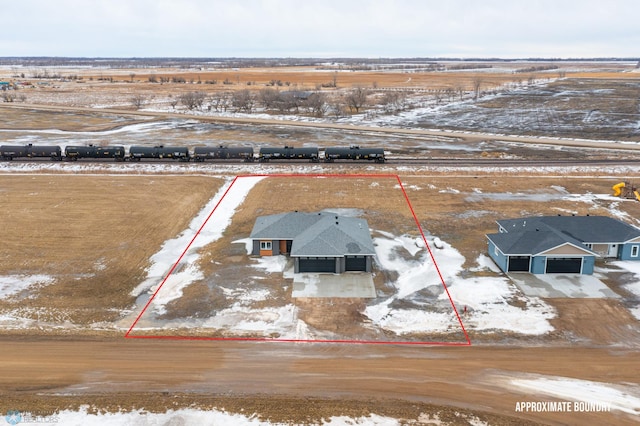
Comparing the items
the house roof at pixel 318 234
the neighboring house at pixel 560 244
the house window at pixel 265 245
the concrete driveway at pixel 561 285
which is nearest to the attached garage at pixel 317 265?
the house roof at pixel 318 234

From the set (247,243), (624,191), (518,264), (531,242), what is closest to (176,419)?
(247,243)

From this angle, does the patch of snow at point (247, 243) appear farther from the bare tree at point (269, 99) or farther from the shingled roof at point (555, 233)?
the bare tree at point (269, 99)

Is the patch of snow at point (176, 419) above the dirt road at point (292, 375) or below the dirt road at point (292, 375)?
below

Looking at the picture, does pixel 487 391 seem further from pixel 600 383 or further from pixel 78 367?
pixel 78 367

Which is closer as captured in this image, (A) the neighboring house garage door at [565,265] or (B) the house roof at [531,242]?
(B) the house roof at [531,242]

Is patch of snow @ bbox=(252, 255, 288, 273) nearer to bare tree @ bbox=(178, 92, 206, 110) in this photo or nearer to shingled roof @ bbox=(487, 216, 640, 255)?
shingled roof @ bbox=(487, 216, 640, 255)

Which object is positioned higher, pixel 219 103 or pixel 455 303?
pixel 219 103

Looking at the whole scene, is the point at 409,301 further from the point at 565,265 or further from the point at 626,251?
the point at 626,251

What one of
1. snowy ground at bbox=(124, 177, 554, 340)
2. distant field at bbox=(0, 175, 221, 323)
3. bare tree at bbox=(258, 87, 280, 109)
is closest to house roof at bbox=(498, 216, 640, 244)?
snowy ground at bbox=(124, 177, 554, 340)
